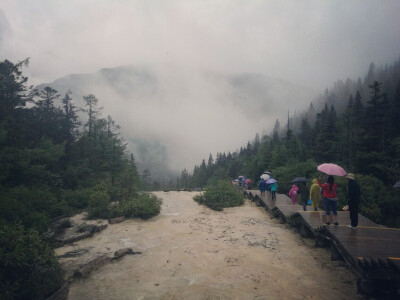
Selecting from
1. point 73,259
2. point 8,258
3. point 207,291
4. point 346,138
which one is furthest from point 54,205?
Answer: point 346,138

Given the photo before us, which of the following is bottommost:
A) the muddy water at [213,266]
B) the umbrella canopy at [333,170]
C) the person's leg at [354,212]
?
the muddy water at [213,266]

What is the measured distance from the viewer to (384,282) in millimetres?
5219

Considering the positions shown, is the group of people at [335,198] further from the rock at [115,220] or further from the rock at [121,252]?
the rock at [115,220]

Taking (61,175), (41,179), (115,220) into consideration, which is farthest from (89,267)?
(61,175)

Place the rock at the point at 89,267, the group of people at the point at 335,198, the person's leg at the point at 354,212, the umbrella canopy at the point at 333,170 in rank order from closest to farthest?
1. the rock at the point at 89,267
2. the group of people at the point at 335,198
3. the person's leg at the point at 354,212
4. the umbrella canopy at the point at 333,170

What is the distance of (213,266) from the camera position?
7.91 meters

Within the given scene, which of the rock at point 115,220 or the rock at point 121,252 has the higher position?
the rock at point 121,252

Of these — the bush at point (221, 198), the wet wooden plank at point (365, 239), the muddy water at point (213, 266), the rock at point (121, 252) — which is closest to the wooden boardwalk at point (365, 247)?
the wet wooden plank at point (365, 239)

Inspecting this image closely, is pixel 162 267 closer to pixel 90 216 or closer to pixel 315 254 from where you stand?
pixel 315 254

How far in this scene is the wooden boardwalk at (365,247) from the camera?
5.21 m

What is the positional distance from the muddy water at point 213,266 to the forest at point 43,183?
1.55m

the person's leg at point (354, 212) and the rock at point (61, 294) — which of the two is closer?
Answer: the rock at point (61, 294)

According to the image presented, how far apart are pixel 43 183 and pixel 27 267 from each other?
13.3 metres

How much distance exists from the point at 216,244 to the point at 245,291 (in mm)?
4072
